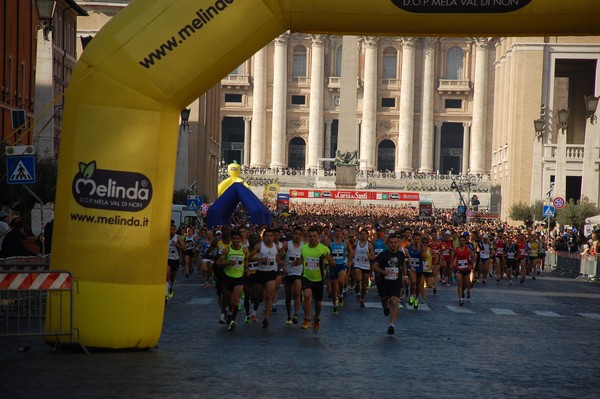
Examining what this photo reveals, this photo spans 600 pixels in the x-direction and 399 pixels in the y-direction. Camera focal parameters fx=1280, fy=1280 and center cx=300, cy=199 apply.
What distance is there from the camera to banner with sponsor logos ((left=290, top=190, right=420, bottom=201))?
9694 centimetres

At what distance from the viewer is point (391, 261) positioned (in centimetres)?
1909

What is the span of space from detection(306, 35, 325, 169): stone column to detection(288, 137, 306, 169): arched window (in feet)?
13.2

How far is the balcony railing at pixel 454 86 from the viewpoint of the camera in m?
135

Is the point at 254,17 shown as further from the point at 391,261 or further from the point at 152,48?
the point at 391,261

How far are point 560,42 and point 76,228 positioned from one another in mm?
64029

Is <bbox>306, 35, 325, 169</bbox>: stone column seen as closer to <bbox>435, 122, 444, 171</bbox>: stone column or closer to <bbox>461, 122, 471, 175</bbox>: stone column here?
<bbox>435, 122, 444, 171</bbox>: stone column

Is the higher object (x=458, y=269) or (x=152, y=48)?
(x=152, y=48)

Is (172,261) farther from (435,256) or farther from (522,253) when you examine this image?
(522,253)

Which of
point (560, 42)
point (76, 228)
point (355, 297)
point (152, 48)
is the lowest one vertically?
point (355, 297)

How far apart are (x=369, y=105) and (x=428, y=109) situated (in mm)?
6286

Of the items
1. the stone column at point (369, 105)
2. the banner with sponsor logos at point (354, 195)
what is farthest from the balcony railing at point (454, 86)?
the banner with sponsor logos at point (354, 195)

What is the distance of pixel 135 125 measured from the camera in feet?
49.8

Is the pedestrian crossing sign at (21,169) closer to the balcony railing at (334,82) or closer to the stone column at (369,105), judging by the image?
the stone column at (369,105)

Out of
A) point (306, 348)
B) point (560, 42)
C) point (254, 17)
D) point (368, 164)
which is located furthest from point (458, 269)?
point (368, 164)
